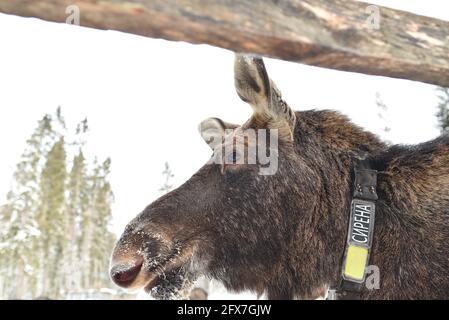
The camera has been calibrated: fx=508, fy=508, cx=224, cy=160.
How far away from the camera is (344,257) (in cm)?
348

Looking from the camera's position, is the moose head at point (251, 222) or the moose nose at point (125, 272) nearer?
the moose nose at point (125, 272)

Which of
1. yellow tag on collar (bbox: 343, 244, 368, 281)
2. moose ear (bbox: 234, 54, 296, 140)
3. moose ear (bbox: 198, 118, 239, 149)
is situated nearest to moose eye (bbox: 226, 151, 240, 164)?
moose ear (bbox: 234, 54, 296, 140)

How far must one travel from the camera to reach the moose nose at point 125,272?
3.47 m

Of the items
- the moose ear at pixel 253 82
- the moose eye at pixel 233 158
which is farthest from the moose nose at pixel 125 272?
the moose ear at pixel 253 82

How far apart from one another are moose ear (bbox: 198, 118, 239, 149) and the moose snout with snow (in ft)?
2.04

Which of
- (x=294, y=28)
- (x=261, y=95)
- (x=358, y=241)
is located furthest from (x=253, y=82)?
(x=358, y=241)

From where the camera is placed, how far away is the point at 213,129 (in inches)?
184

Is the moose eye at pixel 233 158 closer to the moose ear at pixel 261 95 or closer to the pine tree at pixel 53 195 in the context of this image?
the moose ear at pixel 261 95

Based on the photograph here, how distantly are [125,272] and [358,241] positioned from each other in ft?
5.22

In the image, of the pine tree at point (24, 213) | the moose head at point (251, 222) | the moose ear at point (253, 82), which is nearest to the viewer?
the moose ear at point (253, 82)

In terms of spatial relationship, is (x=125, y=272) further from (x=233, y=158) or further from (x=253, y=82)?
(x=253, y=82)

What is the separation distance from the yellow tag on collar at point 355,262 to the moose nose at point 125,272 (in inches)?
55.3
